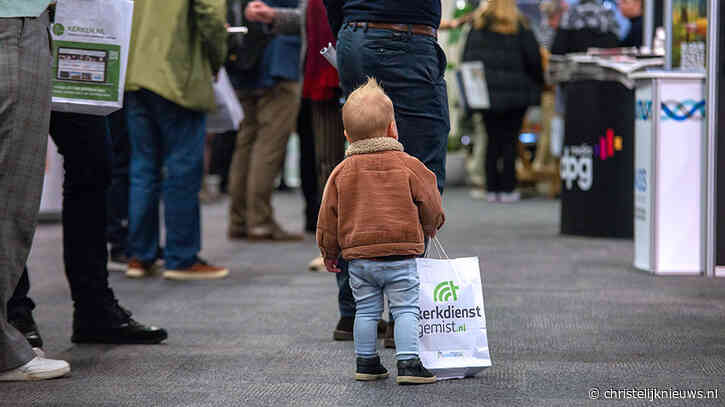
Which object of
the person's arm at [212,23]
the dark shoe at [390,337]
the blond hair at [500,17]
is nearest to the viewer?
the dark shoe at [390,337]

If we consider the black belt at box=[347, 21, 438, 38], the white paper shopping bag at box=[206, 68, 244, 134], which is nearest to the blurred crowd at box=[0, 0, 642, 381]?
the black belt at box=[347, 21, 438, 38]

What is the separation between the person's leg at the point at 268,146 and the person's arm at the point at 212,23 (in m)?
1.44

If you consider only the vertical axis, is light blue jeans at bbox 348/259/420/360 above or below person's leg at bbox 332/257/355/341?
above

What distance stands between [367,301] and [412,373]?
0.79ft

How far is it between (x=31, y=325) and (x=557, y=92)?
648 cm

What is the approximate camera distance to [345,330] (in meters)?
3.79

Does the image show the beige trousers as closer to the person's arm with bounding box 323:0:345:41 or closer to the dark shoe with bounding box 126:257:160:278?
the dark shoe with bounding box 126:257:160:278

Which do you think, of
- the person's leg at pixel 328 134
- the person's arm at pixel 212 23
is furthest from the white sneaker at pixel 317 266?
the person's arm at pixel 212 23

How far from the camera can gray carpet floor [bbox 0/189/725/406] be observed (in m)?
3.00

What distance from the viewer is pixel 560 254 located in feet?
20.5

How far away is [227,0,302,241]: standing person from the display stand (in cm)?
214

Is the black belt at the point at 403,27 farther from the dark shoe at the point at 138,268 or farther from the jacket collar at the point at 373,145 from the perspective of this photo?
the dark shoe at the point at 138,268

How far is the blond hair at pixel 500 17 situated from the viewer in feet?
32.1

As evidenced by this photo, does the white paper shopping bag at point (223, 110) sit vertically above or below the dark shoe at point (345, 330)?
above
